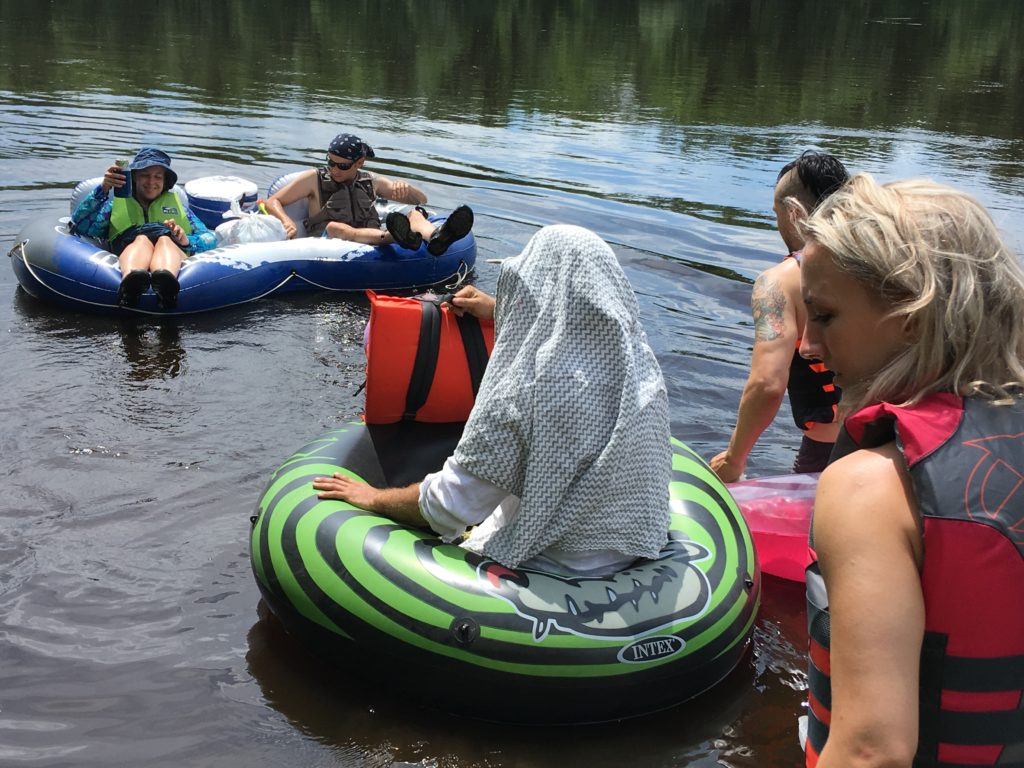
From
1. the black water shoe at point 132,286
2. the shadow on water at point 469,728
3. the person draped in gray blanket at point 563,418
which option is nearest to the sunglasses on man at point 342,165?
the black water shoe at point 132,286

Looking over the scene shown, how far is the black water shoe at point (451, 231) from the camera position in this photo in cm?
816

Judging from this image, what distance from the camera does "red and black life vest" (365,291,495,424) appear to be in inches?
155

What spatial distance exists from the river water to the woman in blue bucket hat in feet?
2.15

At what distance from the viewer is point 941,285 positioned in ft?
4.60

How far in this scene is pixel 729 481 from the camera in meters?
4.25

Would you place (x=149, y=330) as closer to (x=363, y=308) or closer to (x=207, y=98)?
(x=363, y=308)

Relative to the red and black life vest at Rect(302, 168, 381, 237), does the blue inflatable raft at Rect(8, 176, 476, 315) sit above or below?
below

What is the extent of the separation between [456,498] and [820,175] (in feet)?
5.74

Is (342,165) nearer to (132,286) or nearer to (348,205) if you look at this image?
(348,205)

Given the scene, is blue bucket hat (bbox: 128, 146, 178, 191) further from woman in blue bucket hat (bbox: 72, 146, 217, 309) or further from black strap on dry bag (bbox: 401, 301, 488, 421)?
black strap on dry bag (bbox: 401, 301, 488, 421)

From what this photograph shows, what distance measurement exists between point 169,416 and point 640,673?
3389 mm

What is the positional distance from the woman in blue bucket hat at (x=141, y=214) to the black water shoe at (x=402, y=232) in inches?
57.7

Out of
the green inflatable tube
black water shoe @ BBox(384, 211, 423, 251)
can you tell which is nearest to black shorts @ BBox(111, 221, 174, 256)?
black water shoe @ BBox(384, 211, 423, 251)

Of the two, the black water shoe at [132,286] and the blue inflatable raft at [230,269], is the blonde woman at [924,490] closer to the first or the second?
the black water shoe at [132,286]
